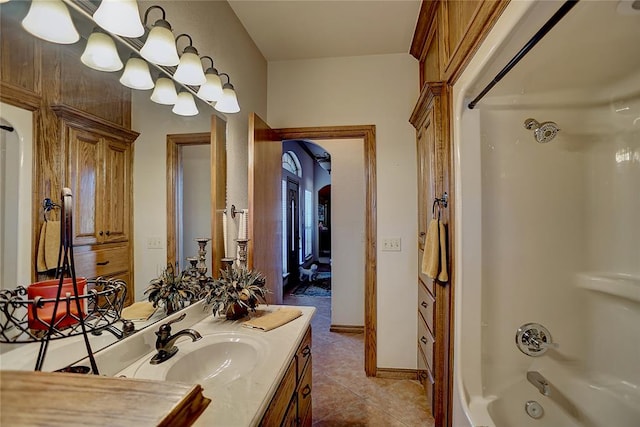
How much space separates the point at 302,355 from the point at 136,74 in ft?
4.52

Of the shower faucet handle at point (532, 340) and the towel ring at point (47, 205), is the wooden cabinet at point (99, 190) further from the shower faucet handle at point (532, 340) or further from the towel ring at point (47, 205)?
the shower faucet handle at point (532, 340)

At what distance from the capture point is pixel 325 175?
28.5ft

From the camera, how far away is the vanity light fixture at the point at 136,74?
41.3 inches

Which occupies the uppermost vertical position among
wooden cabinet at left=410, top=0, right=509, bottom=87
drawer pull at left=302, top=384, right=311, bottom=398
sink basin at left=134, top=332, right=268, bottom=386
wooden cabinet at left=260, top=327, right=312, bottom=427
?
wooden cabinet at left=410, top=0, right=509, bottom=87

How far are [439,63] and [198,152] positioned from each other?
1506 mm

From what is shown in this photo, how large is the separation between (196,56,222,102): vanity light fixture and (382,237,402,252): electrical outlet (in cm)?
166

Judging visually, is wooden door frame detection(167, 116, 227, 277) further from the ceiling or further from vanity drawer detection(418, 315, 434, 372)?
vanity drawer detection(418, 315, 434, 372)

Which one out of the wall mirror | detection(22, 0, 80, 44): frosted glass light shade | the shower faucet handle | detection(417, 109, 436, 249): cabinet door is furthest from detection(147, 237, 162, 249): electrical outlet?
the shower faucet handle

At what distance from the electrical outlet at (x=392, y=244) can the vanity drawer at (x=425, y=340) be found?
0.56m

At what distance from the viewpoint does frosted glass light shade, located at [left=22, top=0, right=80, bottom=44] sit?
71 centimetres

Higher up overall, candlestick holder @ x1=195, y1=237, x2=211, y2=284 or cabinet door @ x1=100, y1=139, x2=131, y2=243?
cabinet door @ x1=100, y1=139, x2=131, y2=243

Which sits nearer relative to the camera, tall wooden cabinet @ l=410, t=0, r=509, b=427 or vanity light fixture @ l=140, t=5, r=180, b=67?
vanity light fixture @ l=140, t=5, r=180, b=67

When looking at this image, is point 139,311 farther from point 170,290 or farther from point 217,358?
point 217,358

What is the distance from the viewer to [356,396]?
7.10 ft
